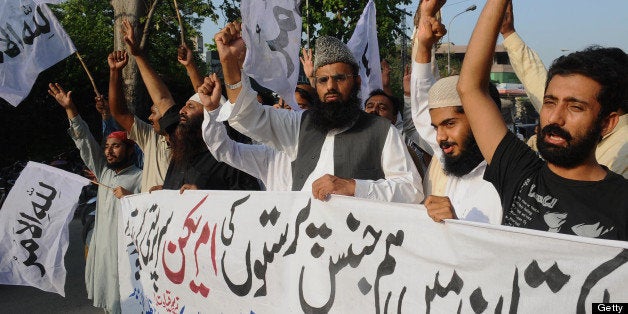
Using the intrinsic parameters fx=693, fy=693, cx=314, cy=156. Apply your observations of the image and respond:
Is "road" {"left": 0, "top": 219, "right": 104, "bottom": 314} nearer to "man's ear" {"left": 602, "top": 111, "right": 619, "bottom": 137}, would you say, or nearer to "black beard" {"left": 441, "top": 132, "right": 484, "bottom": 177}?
"black beard" {"left": 441, "top": 132, "right": 484, "bottom": 177}

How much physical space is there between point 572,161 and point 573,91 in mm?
225

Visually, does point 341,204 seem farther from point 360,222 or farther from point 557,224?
point 557,224

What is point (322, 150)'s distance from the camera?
360 centimetres

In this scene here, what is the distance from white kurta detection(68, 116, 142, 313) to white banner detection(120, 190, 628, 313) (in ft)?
3.63

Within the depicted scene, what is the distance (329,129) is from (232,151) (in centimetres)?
64

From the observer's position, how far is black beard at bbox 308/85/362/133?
3562mm

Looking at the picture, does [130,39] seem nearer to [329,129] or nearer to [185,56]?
[185,56]

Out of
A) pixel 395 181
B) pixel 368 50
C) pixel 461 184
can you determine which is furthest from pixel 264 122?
pixel 368 50

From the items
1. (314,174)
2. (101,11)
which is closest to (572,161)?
(314,174)

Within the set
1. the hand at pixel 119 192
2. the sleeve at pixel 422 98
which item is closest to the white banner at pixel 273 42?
the sleeve at pixel 422 98

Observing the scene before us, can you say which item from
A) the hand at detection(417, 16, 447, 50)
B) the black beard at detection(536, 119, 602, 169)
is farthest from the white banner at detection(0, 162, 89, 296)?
the black beard at detection(536, 119, 602, 169)

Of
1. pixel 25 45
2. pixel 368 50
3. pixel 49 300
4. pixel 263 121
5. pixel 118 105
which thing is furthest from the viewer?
pixel 49 300

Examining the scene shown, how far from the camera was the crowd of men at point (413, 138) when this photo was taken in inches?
86.2

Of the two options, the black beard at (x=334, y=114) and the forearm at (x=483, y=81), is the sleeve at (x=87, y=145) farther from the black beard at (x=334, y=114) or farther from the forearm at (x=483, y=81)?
the forearm at (x=483, y=81)
